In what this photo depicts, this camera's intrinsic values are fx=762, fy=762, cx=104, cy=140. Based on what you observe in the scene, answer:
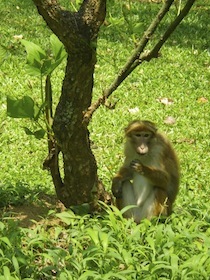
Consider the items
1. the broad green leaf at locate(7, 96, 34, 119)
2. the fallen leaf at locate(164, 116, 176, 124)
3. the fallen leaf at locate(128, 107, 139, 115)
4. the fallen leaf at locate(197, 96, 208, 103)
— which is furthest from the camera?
the fallen leaf at locate(197, 96, 208, 103)

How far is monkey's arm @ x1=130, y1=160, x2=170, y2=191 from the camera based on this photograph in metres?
6.04

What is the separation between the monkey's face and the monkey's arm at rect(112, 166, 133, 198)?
0.21m

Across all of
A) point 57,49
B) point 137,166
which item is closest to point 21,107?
point 57,49

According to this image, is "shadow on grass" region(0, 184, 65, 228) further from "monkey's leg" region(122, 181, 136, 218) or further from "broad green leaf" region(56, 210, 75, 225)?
"monkey's leg" region(122, 181, 136, 218)

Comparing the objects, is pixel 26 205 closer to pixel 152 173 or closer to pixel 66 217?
pixel 66 217

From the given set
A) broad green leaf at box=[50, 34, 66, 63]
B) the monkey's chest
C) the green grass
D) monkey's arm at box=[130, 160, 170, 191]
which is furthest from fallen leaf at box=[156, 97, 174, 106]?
broad green leaf at box=[50, 34, 66, 63]

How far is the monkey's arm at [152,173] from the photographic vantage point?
6.04 m

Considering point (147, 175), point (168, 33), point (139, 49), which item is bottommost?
point (147, 175)

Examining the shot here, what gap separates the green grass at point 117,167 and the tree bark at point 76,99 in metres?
0.18

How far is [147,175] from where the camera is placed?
19.9ft

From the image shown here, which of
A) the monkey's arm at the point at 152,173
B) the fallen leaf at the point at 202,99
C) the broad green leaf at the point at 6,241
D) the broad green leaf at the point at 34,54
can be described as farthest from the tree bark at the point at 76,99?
the fallen leaf at the point at 202,99

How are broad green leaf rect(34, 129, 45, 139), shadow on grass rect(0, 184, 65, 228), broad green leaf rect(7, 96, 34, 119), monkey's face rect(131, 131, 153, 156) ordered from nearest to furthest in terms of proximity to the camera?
broad green leaf rect(7, 96, 34, 119) < broad green leaf rect(34, 129, 45, 139) < shadow on grass rect(0, 184, 65, 228) < monkey's face rect(131, 131, 153, 156)

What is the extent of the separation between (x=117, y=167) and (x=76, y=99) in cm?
244

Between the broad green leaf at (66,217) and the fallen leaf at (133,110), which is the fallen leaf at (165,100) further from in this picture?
the broad green leaf at (66,217)
